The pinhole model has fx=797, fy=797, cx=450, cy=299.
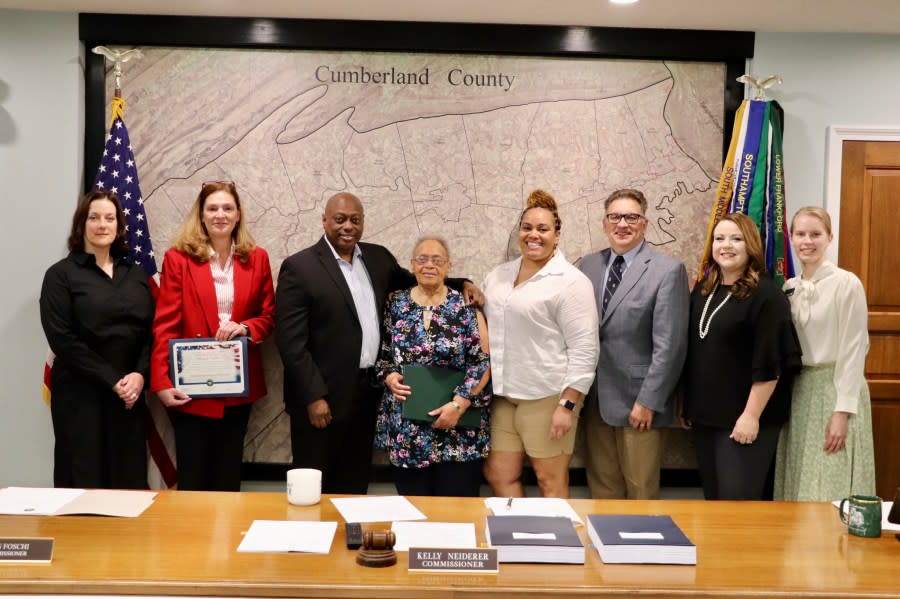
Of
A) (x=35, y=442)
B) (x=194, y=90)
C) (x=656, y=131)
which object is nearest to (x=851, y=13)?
(x=656, y=131)

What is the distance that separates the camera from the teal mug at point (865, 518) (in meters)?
2.03

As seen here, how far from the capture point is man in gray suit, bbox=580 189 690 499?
336 cm

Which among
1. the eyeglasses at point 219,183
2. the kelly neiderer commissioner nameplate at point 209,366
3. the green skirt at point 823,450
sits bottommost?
the green skirt at point 823,450

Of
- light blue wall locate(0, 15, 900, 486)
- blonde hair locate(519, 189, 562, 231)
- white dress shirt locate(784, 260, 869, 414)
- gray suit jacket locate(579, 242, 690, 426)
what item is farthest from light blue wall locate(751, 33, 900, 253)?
blonde hair locate(519, 189, 562, 231)

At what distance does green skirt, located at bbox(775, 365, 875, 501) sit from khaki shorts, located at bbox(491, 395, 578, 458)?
935 mm

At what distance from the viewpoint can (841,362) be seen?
126 inches

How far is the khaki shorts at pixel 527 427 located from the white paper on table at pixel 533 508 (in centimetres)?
108

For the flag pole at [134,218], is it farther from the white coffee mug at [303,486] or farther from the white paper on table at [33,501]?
the white coffee mug at [303,486]

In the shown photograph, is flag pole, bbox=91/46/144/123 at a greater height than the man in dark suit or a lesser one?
greater

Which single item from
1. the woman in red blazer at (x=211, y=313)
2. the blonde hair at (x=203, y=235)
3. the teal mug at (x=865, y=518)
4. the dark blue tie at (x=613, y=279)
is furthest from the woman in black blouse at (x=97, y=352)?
the teal mug at (x=865, y=518)

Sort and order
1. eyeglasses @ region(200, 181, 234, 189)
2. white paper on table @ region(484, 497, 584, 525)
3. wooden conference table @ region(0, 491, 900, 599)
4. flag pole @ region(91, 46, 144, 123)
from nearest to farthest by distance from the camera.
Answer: wooden conference table @ region(0, 491, 900, 599) < white paper on table @ region(484, 497, 584, 525) < eyeglasses @ region(200, 181, 234, 189) < flag pole @ region(91, 46, 144, 123)

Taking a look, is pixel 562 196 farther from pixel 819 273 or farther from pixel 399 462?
pixel 399 462

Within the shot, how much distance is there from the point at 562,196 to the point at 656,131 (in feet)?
1.83

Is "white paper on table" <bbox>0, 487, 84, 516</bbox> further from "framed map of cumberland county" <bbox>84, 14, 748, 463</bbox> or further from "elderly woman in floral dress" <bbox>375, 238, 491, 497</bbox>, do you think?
"framed map of cumberland county" <bbox>84, 14, 748, 463</bbox>
